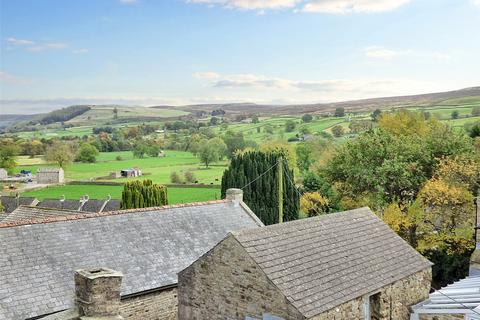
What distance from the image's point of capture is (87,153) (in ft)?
305

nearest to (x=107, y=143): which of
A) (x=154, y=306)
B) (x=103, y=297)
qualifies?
(x=154, y=306)

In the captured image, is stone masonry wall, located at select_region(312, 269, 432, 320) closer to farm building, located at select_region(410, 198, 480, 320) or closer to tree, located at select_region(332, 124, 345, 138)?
farm building, located at select_region(410, 198, 480, 320)

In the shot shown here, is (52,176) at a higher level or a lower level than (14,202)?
higher

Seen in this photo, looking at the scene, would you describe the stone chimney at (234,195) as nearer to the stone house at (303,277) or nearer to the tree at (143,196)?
the stone house at (303,277)

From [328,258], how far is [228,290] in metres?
3.05

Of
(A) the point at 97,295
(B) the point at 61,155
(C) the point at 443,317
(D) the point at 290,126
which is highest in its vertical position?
(A) the point at 97,295

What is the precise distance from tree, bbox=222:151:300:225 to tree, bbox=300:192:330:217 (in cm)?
343

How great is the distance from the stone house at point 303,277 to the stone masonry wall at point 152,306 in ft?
7.81

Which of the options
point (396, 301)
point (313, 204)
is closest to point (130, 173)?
point (313, 204)

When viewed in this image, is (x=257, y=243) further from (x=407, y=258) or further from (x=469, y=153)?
(x=469, y=153)

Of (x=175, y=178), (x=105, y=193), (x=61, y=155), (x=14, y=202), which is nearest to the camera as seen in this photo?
(x=14, y=202)

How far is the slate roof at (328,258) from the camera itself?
12.4 meters

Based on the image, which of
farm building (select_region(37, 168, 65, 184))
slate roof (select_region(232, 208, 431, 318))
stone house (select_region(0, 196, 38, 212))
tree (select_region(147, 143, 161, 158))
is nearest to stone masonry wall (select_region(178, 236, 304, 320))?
slate roof (select_region(232, 208, 431, 318))

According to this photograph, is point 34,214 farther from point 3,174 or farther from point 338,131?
point 338,131
